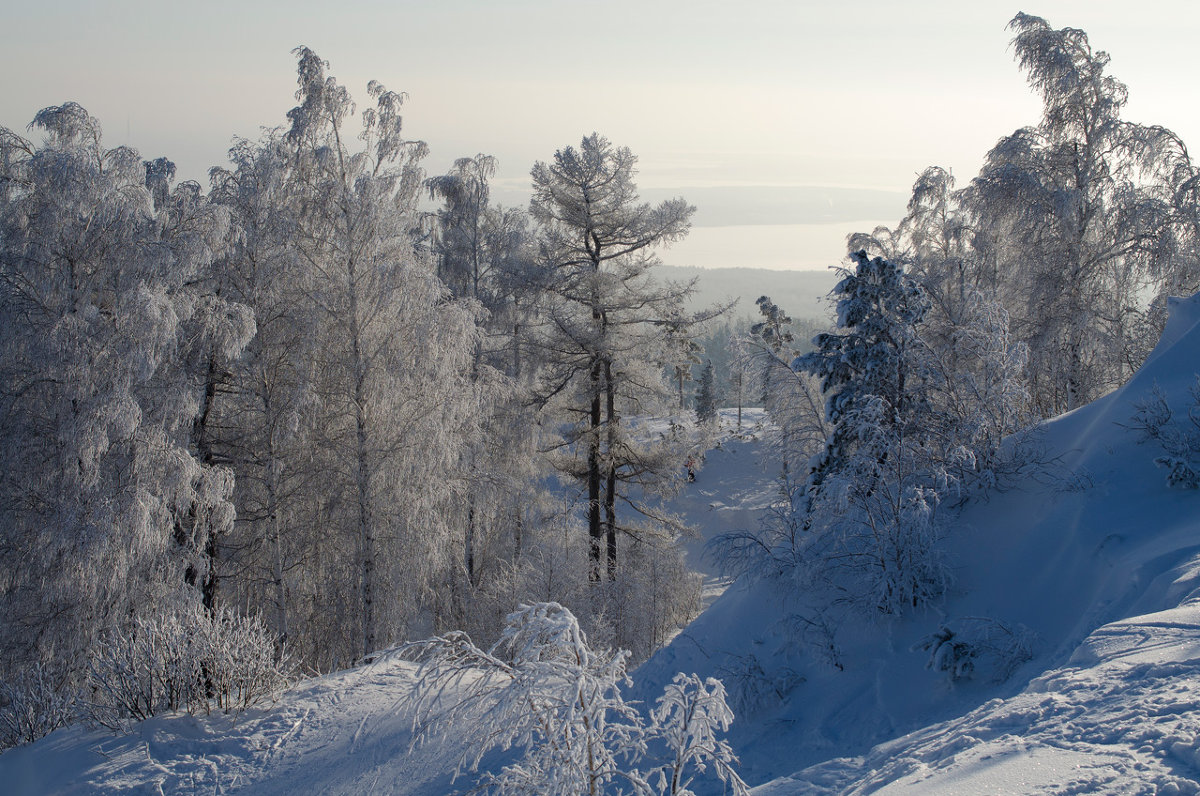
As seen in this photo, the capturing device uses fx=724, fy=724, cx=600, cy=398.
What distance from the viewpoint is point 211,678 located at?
8.04 meters

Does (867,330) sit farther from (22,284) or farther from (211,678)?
(22,284)

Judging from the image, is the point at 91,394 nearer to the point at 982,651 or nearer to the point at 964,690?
the point at 964,690

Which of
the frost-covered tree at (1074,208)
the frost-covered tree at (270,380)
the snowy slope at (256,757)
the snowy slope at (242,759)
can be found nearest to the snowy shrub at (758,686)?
the snowy slope at (256,757)

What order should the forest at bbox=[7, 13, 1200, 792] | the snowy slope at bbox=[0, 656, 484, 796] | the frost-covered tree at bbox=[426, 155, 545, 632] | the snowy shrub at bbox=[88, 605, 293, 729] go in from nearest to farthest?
the snowy slope at bbox=[0, 656, 484, 796] < the snowy shrub at bbox=[88, 605, 293, 729] < the forest at bbox=[7, 13, 1200, 792] < the frost-covered tree at bbox=[426, 155, 545, 632]

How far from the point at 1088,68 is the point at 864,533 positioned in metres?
11.9

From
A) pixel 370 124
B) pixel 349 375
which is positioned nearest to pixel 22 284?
pixel 349 375

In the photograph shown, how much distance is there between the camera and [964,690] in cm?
741

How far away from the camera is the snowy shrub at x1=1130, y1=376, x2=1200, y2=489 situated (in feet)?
26.9

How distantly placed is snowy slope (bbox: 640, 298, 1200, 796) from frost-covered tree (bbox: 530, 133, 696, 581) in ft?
23.6

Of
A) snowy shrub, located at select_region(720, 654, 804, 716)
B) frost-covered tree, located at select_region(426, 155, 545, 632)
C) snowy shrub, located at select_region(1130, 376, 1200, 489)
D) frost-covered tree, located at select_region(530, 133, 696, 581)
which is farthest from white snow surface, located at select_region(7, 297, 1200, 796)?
frost-covered tree, located at select_region(530, 133, 696, 581)

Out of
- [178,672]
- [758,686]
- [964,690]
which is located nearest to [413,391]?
[178,672]

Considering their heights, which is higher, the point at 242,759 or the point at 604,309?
the point at 604,309

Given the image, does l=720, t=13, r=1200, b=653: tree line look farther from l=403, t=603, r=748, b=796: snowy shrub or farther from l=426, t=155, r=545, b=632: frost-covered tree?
l=426, t=155, r=545, b=632: frost-covered tree

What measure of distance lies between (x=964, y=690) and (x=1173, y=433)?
13.7ft
